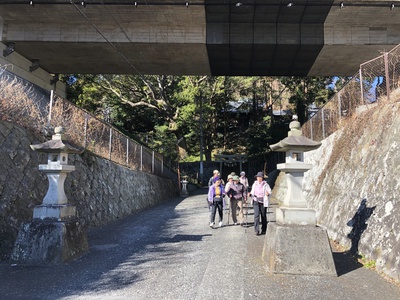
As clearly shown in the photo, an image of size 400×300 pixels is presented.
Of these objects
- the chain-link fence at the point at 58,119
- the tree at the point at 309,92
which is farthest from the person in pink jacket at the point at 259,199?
the tree at the point at 309,92

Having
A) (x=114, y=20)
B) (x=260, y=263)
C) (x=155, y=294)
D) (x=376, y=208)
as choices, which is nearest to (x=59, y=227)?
(x=155, y=294)

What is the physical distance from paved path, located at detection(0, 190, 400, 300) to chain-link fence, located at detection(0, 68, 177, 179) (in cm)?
417

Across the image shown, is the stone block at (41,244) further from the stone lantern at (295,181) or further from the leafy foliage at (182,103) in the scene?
the leafy foliage at (182,103)

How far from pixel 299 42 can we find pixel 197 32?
520cm

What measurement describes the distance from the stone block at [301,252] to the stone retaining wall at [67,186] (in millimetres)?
5353

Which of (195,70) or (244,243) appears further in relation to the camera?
(195,70)

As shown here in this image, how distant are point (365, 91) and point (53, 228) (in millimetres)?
9994

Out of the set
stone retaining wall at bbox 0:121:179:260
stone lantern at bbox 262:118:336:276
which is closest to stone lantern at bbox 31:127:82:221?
Result: stone retaining wall at bbox 0:121:179:260

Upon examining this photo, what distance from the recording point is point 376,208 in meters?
6.50

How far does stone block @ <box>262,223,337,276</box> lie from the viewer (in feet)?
18.7

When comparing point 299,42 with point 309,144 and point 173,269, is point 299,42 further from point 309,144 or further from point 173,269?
point 173,269

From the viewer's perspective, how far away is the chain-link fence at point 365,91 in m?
8.83

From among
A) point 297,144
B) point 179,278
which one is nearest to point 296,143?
point 297,144

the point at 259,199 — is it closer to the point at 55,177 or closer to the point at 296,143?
the point at 296,143
